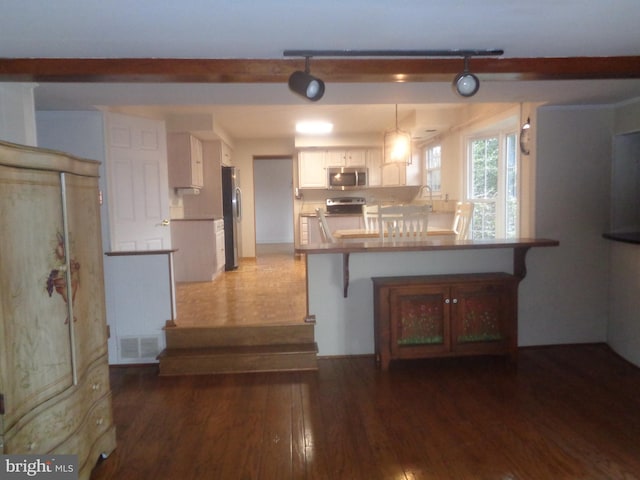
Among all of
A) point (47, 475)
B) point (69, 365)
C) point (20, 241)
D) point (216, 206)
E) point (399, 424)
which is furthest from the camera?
point (216, 206)

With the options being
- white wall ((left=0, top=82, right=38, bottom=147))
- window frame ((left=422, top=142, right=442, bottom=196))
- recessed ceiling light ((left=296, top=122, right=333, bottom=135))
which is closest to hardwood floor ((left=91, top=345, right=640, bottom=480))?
white wall ((left=0, top=82, right=38, bottom=147))

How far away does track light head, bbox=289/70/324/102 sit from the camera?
2090 mm

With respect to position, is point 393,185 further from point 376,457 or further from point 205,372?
point 376,457

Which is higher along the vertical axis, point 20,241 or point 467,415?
point 20,241

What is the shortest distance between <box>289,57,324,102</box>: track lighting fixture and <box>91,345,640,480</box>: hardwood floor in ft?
6.03

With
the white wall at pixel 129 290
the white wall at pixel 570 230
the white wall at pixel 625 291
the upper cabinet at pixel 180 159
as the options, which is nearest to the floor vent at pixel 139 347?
the white wall at pixel 129 290

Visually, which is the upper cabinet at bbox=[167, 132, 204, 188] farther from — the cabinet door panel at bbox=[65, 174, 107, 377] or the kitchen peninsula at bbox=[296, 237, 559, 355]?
the cabinet door panel at bbox=[65, 174, 107, 377]

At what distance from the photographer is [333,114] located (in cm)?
564

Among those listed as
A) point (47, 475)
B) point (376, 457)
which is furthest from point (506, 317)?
point (47, 475)

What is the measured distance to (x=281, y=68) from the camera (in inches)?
89.4

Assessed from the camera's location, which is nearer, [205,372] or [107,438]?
[107,438]

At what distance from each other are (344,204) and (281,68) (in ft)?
16.2

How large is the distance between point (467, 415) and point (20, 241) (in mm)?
2453

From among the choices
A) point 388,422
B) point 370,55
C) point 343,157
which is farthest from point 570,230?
point 343,157
